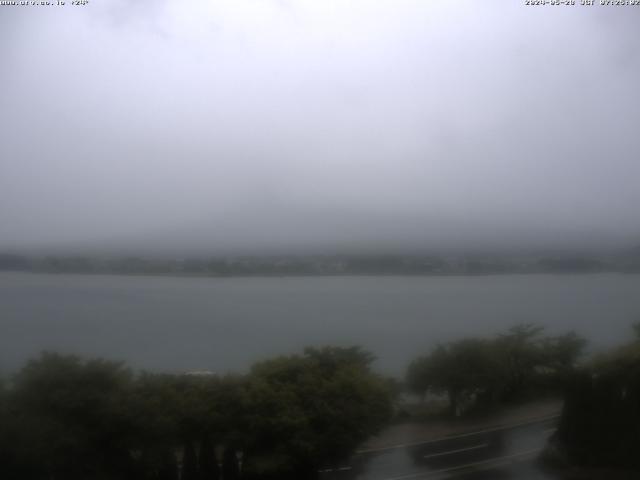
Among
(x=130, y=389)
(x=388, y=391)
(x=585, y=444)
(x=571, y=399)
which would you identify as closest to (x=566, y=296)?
(x=571, y=399)

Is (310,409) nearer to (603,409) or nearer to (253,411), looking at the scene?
(253,411)

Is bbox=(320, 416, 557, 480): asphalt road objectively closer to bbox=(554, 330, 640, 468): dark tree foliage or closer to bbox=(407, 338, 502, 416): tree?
bbox=(554, 330, 640, 468): dark tree foliage

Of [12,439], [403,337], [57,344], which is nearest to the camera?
[12,439]

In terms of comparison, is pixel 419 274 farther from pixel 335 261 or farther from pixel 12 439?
pixel 12 439

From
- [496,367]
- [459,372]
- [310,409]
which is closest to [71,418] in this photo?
[310,409]

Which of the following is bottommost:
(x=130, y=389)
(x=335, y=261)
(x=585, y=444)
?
(x=585, y=444)

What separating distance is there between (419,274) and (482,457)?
1509 mm

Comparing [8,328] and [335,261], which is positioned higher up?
[335,261]

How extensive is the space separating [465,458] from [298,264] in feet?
6.52

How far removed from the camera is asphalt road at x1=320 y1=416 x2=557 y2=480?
14.7 feet

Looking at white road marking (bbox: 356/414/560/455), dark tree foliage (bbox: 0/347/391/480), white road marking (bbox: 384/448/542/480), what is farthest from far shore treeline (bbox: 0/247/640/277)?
white road marking (bbox: 384/448/542/480)

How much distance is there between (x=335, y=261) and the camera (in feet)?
15.7

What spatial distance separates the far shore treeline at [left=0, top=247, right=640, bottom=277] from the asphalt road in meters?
1.29

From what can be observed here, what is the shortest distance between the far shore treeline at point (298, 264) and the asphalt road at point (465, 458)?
1.29m
